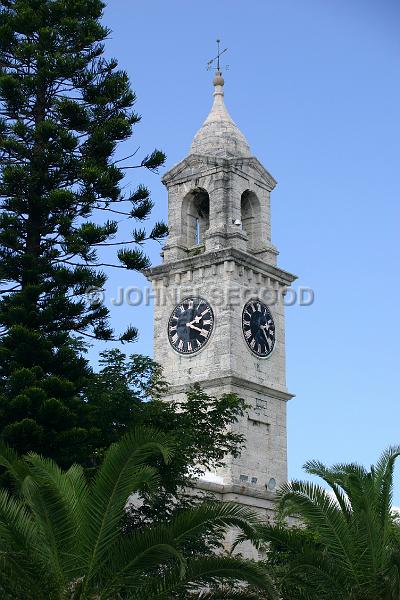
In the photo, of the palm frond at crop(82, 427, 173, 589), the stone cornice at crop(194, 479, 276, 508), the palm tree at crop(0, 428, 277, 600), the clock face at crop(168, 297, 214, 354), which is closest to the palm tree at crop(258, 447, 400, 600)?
the palm tree at crop(0, 428, 277, 600)

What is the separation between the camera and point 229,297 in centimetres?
5009

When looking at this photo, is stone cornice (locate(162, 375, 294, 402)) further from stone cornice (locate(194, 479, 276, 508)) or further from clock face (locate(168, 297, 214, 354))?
stone cornice (locate(194, 479, 276, 508))

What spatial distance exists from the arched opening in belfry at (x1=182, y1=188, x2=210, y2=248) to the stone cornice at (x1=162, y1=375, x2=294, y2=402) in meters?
7.38

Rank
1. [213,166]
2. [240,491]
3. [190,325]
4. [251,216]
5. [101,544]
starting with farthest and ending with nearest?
[251,216], [213,166], [190,325], [240,491], [101,544]

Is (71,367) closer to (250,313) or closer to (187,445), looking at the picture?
(187,445)

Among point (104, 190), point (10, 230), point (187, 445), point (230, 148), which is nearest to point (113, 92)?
point (104, 190)

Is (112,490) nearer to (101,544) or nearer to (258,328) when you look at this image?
(101,544)

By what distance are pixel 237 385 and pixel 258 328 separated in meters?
3.79

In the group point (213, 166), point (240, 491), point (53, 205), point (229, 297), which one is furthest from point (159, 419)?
point (213, 166)

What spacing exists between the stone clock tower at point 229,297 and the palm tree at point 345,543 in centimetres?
2445

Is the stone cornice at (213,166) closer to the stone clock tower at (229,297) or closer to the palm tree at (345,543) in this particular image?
the stone clock tower at (229,297)

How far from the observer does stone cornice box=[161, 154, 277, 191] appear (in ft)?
171

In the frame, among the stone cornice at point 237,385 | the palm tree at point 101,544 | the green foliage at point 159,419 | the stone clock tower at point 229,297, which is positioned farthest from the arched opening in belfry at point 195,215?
the palm tree at point 101,544

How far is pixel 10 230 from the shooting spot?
30047 mm
